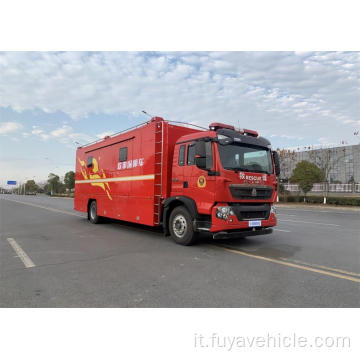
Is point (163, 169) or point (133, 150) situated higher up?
point (133, 150)

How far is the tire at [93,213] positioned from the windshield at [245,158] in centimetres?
695

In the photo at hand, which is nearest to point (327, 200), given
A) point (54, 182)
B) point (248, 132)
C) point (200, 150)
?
point (248, 132)

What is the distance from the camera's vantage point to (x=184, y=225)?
6.83m

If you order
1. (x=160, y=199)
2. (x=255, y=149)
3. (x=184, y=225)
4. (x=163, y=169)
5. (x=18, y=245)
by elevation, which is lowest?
(x=18, y=245)

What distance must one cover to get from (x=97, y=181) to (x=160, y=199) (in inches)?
181

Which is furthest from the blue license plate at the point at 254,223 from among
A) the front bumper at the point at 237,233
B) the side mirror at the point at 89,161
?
the side mirror at the point at 89,161

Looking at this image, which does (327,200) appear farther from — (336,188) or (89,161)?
(336,188)

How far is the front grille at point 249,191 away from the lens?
6.27m

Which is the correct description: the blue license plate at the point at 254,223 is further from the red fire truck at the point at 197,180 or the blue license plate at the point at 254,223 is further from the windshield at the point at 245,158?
the windshield at the point at 245,158

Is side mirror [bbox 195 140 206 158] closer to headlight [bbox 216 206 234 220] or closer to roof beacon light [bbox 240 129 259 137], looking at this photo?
headlight [bbox 216 206 234 220]

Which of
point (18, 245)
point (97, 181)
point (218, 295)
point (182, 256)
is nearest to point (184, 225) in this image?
point (182, 256)

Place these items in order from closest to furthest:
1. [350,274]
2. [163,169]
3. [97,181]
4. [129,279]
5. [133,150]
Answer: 1. [129,279]
2. [350,274]
3. [163,169]
4. [133,150]
5. [97,181]

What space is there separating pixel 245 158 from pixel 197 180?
4.36 feet
